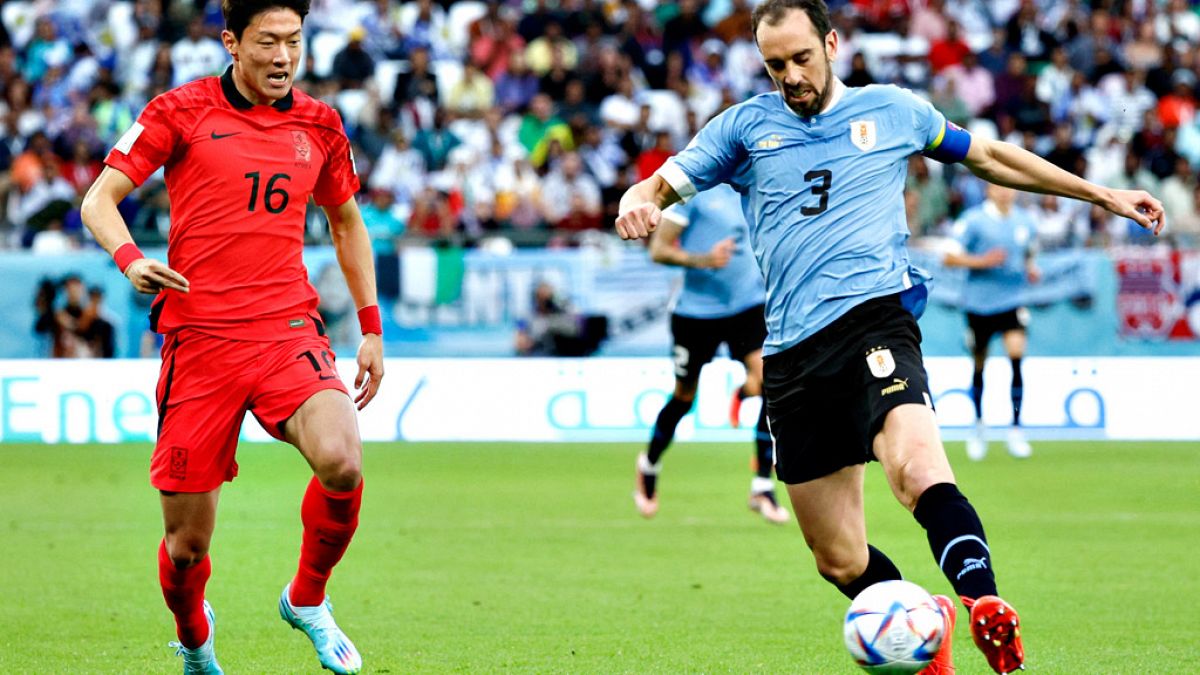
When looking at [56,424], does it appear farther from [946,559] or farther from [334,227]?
[946,559]

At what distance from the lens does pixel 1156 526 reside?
11.8 meters

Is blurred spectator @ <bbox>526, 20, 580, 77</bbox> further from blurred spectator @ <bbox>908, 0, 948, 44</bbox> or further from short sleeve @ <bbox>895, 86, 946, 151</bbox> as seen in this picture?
short sleeve @ <bbox>895, 86, 946, 151</bbox>

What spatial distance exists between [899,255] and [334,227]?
2.25 meters

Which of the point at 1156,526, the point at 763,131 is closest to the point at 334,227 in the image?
the point at 763,131

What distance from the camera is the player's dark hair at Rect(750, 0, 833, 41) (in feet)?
20.2

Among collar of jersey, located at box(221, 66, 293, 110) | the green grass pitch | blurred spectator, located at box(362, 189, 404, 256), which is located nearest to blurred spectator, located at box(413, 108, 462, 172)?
blurred spectator, located at box(362, 189, 404, 256)

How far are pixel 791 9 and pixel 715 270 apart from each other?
246 inches

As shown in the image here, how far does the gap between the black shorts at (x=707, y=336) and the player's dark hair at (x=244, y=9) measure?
6.20 meters

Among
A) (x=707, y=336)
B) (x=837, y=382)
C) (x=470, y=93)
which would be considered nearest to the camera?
(x=837, y=382)

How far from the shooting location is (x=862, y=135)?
6.33m

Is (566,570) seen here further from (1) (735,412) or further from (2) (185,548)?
(1) (735,412)

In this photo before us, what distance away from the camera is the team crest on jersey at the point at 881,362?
5.91m

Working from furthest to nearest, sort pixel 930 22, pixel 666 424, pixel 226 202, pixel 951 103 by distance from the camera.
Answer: pixel 930 22 < pixel 951 103 < pixel 666 424 < pixel 226 202

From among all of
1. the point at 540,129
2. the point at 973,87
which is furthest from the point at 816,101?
the point at 973,87
